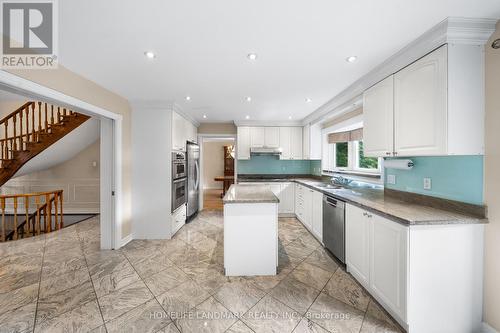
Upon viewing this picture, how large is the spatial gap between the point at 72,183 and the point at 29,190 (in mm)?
1115

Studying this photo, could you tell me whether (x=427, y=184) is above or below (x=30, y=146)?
below

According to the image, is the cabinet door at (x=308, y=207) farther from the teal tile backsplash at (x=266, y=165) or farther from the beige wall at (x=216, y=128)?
the beige wall at (x=216, y=128)

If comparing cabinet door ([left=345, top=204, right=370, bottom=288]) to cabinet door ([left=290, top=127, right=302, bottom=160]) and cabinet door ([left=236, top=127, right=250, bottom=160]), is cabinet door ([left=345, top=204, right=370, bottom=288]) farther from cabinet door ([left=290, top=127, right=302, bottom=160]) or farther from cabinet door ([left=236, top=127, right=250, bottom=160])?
cabinet door ([left=236, top=127, right=250, bottom=160])

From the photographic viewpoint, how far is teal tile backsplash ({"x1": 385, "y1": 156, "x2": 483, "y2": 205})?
1.60 m

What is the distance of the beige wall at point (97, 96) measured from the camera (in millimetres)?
2010

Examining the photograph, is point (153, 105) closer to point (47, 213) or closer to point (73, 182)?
point (47, 213)

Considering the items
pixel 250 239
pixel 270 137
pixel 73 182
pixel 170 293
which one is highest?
pixel 270 137

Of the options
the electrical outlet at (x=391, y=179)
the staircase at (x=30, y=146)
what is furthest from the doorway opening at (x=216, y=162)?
the electrical outlet at (x=391, y=179)

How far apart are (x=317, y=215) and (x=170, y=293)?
2.38 m

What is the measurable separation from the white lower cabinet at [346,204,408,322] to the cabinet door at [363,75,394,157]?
72 centimetres

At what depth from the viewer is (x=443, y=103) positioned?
5.07ft

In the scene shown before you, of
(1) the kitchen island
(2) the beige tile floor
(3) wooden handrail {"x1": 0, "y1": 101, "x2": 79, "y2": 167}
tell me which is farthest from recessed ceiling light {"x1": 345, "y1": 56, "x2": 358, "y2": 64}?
(3) wooden handrail {"x1": 0, "y1": 101, "x2": 79, "y2": 167}

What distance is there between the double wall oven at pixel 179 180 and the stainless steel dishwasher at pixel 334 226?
2607mm

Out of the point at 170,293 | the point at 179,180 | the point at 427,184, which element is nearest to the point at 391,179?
the point at 427,184
